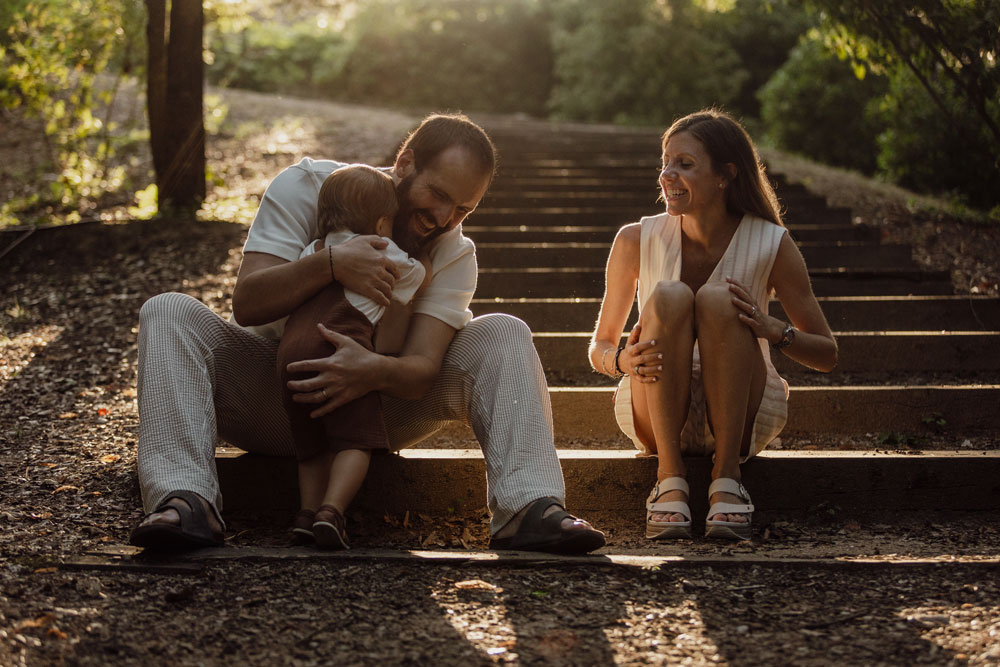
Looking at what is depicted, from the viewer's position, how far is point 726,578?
2.43 meters

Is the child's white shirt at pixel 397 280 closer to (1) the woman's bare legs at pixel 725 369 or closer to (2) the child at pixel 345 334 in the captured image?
(2) the child at pixel 345 334

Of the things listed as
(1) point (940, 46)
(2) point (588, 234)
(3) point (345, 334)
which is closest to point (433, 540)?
(3) point (345, 334)

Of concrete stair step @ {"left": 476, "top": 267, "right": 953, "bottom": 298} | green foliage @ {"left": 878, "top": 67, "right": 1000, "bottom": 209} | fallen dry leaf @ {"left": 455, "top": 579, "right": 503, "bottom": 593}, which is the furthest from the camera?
green foliage @ {"left": 878, "top": 67, "right": 1000, "bottom": 209}

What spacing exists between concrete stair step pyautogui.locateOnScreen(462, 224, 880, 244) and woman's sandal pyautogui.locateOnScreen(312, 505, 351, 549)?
3.72 meters

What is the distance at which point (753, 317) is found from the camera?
285 cm

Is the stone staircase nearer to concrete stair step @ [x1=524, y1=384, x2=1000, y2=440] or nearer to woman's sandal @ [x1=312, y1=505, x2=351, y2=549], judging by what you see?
concrete stair step @ [x1=524, y1=384, x2=1000, y2=440]

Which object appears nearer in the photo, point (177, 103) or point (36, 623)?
point (36, 623)

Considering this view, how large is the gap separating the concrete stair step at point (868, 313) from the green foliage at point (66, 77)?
3846 mm

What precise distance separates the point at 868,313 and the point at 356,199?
3.01 metres

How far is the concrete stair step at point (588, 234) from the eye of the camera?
6.19 metres

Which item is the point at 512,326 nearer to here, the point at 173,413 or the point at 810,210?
the point at 173,413

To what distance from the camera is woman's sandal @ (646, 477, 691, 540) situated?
9.31ft

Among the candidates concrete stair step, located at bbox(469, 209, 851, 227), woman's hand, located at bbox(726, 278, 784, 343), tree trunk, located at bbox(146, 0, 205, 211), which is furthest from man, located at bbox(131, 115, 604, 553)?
tree trunk, located at bbox(146, 0, 205, 211)

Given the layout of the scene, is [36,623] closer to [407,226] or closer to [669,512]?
[407,226]
